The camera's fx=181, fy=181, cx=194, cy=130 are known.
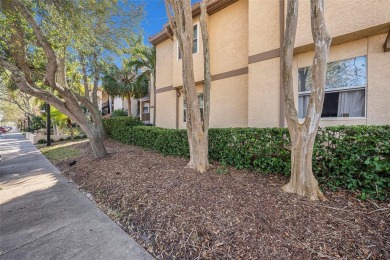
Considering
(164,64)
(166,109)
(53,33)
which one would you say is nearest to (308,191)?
(53,33)

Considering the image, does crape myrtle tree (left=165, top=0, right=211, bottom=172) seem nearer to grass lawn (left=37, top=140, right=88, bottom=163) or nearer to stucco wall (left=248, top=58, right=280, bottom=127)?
stucco wall (left=248, top=58, right=280, bottom=127)

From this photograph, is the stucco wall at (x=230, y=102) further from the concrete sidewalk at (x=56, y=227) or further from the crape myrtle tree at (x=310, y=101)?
the concrete sidewalk at (x=56, y=227)

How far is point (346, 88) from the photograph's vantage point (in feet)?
17.2

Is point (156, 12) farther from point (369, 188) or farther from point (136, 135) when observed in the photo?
point (369, 188)

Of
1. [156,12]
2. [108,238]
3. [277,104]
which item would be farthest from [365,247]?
[156,12]

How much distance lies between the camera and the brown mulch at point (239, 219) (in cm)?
244

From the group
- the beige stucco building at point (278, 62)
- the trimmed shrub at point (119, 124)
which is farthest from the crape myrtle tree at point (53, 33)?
the trimmed shrub at point (119, 124)

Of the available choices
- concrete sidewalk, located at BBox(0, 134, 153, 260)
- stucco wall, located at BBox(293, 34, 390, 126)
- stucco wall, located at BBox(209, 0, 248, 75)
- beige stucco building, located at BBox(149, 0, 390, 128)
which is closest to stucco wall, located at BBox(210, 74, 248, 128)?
beige stucco building, located at BBox(149, 0, 390, 128)

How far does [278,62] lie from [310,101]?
10.9 ft

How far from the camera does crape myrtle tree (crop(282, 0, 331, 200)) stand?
3.26 metres

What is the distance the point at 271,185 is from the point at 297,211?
1.06 meters

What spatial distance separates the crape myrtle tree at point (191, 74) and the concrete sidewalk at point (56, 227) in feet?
8.99

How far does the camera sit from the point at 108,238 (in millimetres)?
2930

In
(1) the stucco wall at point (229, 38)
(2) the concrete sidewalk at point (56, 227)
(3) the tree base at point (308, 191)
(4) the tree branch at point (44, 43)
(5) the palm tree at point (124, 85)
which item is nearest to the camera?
(2) the concrete sidewalk at point (56, 227)
